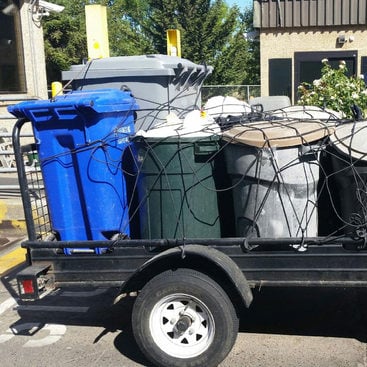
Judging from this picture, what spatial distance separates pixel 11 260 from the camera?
6340 millimetres

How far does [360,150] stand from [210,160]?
972mm

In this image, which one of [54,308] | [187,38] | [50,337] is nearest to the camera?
[50,337]

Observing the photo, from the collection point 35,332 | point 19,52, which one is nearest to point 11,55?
point 19,52

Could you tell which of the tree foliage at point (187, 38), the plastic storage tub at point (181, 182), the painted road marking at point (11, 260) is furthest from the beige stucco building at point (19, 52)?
the tree foliage at point (187, 38)

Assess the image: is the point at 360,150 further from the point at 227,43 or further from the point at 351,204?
the point at 227,43

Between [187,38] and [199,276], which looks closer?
[199,276]

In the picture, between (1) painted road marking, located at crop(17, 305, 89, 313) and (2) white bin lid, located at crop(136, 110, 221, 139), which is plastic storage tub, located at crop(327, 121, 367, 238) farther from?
(1) painted road marking, located at crop(17, 305, 89, 313)

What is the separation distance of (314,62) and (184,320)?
11603mm

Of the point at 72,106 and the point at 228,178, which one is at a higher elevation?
the point at 72,106

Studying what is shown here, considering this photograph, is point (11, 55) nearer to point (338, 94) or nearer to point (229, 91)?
point (338, 94)

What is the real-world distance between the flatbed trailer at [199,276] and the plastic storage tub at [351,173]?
135 mm

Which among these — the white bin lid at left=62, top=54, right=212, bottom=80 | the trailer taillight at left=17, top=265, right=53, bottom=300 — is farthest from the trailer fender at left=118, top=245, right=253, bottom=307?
the white bin lid at left=62, top=54, right=212, bottom=80

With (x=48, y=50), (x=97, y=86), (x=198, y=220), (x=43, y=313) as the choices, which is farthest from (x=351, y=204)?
(x=48, y=50)

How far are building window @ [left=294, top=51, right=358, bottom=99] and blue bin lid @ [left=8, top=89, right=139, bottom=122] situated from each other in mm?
10707
